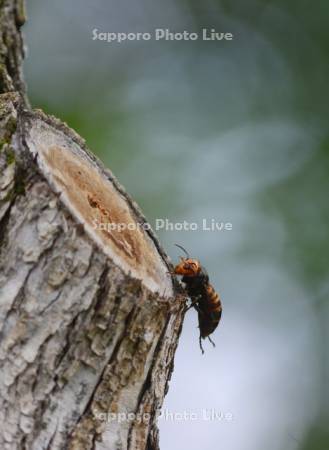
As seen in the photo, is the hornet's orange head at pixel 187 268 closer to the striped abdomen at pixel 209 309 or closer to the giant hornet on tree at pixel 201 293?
the giant hornet on tree at pixel 201 293

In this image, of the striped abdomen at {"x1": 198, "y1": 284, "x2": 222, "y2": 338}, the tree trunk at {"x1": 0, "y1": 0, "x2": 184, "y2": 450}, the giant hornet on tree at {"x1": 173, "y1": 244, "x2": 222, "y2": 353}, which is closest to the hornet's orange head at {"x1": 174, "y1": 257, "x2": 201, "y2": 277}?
the giant hornet on tree at {"x1": 173, "y1": 244, "x2": 222, "y2": 353}

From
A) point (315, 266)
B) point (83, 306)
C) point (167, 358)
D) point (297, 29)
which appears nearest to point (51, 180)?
point (83, 306)

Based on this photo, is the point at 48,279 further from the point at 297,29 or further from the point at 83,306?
the point at 297,29

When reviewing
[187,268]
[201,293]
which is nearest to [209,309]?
[201,293]

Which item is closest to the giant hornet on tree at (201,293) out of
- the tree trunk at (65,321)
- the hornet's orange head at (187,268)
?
the hornet's orange head at (187,268)

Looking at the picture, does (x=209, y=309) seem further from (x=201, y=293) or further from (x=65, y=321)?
(x=65, y=321)

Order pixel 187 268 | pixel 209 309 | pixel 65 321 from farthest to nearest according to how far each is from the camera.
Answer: pixel 209 309 → pixel 187 268 → pixel 65 321
